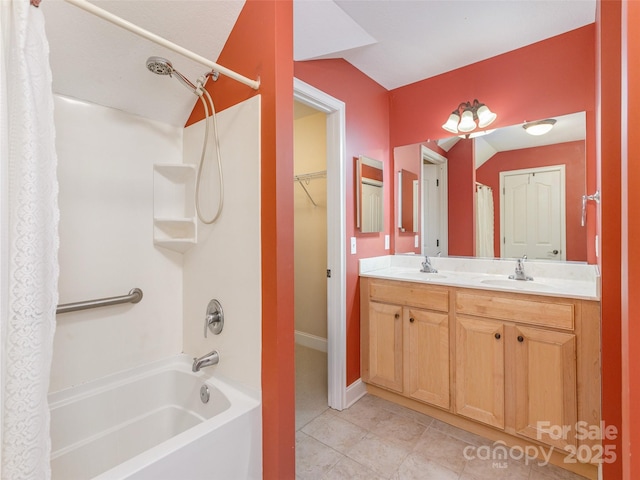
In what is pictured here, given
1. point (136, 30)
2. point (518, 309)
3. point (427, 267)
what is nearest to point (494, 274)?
point (427, 267)

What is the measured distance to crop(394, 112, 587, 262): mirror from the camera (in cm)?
195

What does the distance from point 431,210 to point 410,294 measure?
2.83 ft

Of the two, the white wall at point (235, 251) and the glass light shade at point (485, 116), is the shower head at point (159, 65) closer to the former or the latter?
the white wall at point (235, 251)

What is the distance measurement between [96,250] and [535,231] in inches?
104

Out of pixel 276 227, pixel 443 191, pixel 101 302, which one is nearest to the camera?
pixel 276 227

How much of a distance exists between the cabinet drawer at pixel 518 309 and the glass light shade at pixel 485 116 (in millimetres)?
1270

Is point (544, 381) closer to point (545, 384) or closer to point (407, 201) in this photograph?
point (545, 384)

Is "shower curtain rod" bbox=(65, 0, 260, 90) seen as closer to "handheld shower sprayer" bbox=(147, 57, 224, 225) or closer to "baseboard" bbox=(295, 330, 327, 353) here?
"handheld shower sprayer" bbox=(147, 57, 224, 225)

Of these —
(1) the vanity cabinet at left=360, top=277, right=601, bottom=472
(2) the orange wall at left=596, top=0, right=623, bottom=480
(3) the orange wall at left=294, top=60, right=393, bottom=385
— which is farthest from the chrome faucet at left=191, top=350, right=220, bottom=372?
(2) the orange wall at left=596, top=0, right=623, bottom=480

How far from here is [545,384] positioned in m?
1.60

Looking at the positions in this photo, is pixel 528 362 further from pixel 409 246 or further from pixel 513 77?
pixel 513 77

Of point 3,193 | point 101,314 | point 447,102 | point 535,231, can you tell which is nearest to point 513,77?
point 447,102

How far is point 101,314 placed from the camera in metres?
1.49

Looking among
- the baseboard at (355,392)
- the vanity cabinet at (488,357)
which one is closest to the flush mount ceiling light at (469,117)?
the vanity cabinet at (488,357)
